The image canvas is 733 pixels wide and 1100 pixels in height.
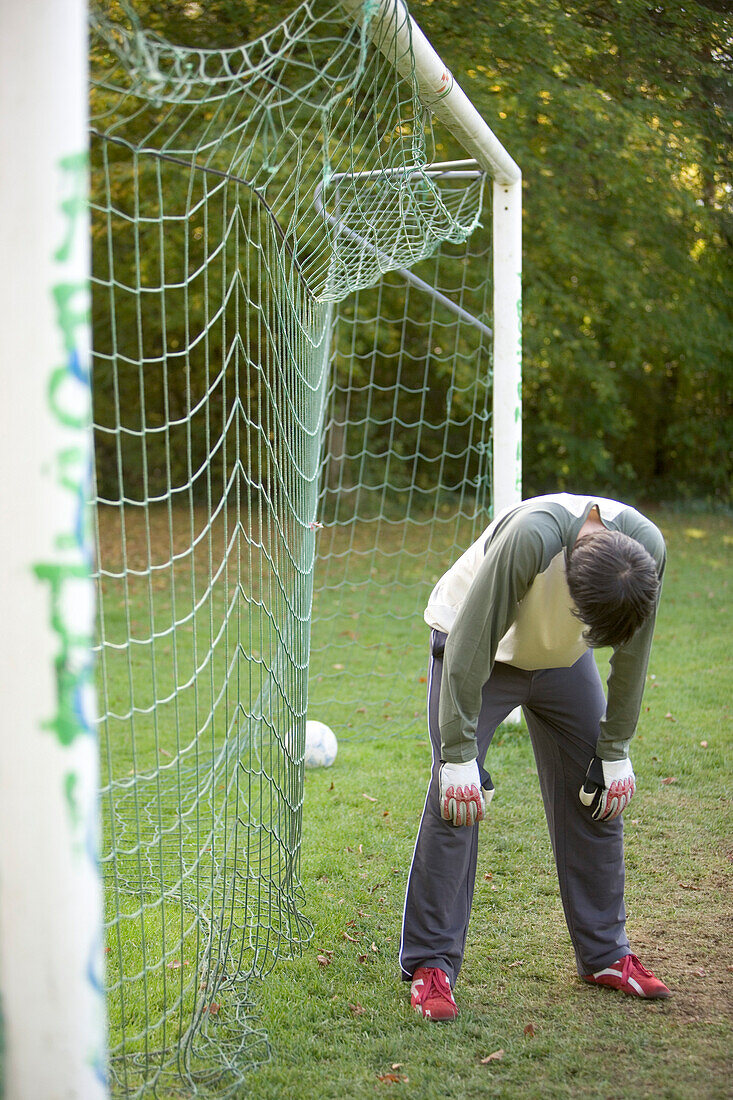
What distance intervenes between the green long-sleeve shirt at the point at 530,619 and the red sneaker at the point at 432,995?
65 cm

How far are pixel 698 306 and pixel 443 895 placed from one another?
→ 471 inches

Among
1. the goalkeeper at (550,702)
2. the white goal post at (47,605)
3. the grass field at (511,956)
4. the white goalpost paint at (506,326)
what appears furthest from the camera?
the white goalpost paint at (506,326)

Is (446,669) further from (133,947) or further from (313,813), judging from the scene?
(313,813)

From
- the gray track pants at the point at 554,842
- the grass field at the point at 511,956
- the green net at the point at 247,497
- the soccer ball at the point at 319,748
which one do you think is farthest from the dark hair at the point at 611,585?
the soccer ball at the point at 319,748

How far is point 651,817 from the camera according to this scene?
14.1 ft

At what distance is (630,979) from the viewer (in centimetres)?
284

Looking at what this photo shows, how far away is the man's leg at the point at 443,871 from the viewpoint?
2717 millimetres

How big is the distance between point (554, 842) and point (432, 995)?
529mm

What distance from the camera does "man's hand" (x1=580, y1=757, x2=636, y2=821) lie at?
107 inches

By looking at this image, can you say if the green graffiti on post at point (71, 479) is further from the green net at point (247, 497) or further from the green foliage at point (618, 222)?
the green foliage at point (618, 222)

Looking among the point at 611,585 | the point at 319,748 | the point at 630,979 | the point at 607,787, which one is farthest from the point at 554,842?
the point at 319,748

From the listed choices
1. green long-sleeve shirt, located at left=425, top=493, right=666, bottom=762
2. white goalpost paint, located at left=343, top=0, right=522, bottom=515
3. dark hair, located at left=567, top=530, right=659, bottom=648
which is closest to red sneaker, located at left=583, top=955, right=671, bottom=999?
green long-sleeve shirt, located at left=425, top=493, right=666, bottom=762

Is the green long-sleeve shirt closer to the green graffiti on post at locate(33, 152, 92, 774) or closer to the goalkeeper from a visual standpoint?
the goalkeeper

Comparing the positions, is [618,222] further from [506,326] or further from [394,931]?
[394,931]
